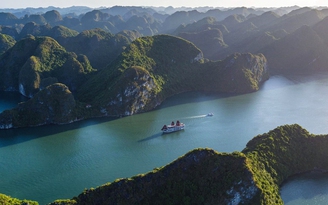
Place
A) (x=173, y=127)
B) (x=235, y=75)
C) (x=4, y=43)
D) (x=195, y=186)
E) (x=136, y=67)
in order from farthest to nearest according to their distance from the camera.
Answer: (x=4, y=43) < (x=235, y=75) < (x=136, y=67) < (x=173, y=127) < (x=195, y=186)

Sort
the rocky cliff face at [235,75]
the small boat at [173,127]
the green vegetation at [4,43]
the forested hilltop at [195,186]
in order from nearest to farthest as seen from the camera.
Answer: the forested hilltop at [195,186], the small boat at [173,127], the rocky cliff face at [235,75], the green vegetation at [4,43]

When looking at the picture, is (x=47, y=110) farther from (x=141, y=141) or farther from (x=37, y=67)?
(x=37, y=67)

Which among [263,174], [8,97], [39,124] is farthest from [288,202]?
[8,97]

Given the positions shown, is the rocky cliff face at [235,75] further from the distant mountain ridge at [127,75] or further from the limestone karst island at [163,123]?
the limestone karst island at [163,123]

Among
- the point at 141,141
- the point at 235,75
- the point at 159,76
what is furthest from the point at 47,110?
the point at 235,75

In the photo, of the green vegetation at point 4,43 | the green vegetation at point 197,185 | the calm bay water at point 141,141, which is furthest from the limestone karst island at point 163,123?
the green vegetation at point 4,43

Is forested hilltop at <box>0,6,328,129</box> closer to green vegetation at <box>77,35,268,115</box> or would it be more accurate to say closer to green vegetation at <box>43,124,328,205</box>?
green vegetation at <box>77,35,268,115</box>

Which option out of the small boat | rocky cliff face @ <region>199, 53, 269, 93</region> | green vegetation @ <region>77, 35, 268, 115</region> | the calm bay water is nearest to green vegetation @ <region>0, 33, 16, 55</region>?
the calm bay water

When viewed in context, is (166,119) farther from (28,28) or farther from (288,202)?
(28,28)
